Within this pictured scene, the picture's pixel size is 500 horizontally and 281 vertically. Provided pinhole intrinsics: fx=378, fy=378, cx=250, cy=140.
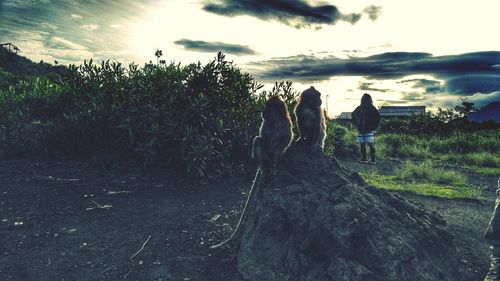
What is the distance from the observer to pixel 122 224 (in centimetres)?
601

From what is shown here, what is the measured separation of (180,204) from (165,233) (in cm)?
128

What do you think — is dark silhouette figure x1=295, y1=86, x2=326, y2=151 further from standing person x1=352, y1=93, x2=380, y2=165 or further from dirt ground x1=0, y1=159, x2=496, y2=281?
standing person x1=352, y1=93, x2=380, y2=165

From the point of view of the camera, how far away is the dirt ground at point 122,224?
4.76 m

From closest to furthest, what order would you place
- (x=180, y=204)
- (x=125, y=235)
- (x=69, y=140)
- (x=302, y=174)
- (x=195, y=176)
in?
(x=302, y=174) → (x=125, y=235) → (x=180, y=204) → (x=195, y=176) → (x=69, y=140)

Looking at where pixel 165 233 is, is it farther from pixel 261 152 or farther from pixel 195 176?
pixel 195 176

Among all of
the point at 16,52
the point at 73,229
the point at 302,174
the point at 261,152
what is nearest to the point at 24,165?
the point at 73,229

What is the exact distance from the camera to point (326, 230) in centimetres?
429

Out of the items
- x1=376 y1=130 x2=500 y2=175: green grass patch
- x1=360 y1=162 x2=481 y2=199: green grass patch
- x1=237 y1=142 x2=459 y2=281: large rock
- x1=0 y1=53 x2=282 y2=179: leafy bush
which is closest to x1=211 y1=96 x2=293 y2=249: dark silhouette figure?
x1=237 y1=142 x2=459 y2=281: large rock

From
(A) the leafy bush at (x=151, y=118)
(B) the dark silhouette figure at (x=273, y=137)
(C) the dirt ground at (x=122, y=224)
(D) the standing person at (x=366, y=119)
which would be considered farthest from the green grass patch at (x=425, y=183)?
(B) the dark silhouette figure at (x=273, y=137)

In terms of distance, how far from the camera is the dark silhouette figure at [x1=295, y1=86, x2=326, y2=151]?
5.53 meters

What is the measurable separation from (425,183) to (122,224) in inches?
332

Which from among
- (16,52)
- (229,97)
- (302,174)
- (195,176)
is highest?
(16,52)

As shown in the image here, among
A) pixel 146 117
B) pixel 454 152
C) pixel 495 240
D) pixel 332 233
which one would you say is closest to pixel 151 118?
pixel 146 117

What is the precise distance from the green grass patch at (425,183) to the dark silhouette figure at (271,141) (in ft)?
15.7
